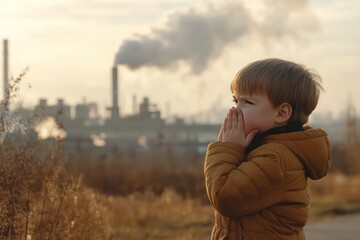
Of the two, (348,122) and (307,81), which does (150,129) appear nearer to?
(348,122)

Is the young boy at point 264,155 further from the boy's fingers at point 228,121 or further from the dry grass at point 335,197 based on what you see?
the dry grass at point 335,197

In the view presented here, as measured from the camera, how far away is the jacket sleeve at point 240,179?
3373 millimetres

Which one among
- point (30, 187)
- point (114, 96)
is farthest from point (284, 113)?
point (114, 96)

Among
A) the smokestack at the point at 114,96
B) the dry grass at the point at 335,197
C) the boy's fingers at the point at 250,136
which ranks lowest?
the dry grass at the point at 335,197

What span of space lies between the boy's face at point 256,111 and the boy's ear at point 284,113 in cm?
2

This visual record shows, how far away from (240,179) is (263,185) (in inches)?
3.7

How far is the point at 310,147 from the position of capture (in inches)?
140

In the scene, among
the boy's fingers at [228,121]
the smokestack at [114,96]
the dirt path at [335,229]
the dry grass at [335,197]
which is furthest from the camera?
the smokestack at [114,96]

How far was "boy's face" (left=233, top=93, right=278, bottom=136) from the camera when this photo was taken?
11.4 ft

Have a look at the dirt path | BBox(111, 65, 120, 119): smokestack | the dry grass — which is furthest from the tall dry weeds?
BBox(111, 65, 120, 119): smokestack

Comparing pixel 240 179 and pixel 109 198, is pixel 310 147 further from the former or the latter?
pixel 109 198

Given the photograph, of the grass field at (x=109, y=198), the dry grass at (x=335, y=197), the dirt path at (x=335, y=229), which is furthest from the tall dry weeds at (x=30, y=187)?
the dry grass at (x=335, y=197)

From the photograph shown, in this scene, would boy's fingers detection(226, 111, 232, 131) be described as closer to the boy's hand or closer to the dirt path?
the boy's hand

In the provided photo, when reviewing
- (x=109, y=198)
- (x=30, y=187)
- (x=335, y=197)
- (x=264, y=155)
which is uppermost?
(x=264, y=155)
